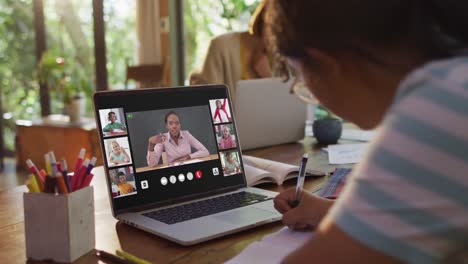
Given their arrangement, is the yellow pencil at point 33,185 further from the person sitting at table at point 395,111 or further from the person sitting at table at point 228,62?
the person sitting at table at point 228,62

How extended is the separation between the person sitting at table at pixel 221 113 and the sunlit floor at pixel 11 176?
348 cm

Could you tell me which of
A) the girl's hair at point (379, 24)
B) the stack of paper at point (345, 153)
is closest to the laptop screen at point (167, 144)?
the stack of paper at point (345, 153)

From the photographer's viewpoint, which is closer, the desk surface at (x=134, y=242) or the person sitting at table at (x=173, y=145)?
the desk surface at (x=134, y=242)

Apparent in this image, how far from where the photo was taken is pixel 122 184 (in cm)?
104

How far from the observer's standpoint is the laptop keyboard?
39.8 inches

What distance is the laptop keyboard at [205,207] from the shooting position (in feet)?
3.32

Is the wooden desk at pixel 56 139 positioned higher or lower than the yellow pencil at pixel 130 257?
higher

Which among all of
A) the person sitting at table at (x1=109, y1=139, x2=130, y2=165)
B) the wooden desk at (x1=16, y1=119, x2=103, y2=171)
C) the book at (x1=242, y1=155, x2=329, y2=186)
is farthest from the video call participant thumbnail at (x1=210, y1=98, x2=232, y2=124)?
the wooden desk at (x1=16, y1=119, x2=103, y2=171)

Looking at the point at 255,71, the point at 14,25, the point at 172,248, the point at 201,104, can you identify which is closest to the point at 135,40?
the point at 14,25

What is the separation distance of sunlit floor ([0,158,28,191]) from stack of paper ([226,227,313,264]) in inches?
149

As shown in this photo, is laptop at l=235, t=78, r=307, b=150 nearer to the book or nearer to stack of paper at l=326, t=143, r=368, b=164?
stack of paper at l=326, t=143, r=368, b=164

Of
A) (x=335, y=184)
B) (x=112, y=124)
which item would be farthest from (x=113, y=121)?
(x=335, y=184)

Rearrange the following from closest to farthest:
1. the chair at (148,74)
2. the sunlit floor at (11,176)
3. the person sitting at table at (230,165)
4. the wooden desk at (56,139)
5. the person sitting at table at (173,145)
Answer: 1. the person sitting at table at (173,145)
2. the person sitting at table at (230,165)
3. the wooden desk at (56,139)
4. the sunlit floor at (11,176)
5. the chair at (148,74)

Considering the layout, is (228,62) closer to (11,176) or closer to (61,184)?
(61,184)
